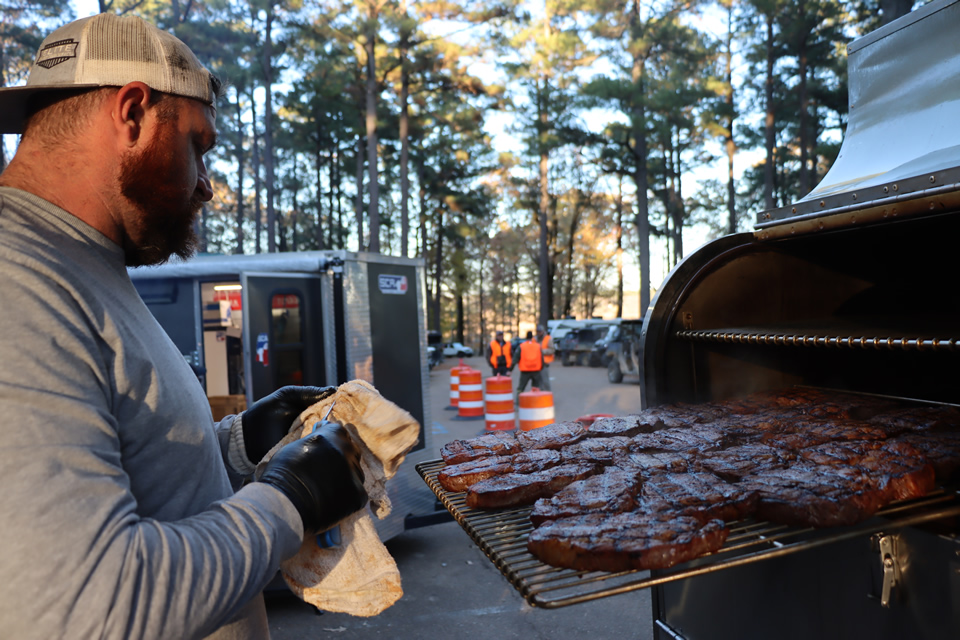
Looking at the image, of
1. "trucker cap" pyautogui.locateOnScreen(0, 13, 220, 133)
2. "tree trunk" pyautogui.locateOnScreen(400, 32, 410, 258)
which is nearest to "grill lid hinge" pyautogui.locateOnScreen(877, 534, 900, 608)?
"trucker cap" pyautogui.locateOnScreen(0, 13, 220, 133)

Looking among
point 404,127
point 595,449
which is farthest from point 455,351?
point 595,449

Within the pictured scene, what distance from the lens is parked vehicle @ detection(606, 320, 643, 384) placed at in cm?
1843

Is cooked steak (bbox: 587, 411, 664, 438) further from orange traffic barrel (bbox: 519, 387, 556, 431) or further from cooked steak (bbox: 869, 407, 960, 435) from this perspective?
orange traffic barrel (bbox: 519, 387, 556, 431)

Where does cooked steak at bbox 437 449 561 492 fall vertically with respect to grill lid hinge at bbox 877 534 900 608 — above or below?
above

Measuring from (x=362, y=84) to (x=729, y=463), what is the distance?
1001 inches

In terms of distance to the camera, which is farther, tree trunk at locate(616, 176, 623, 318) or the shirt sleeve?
tree trunk at locate(616, 176, 623, 318)

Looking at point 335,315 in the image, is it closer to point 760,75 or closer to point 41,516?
point 41,516

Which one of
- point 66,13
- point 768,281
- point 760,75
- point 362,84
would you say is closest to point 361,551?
point 768,281

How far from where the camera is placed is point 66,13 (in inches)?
763

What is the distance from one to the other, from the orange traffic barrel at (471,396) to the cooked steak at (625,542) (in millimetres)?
11130

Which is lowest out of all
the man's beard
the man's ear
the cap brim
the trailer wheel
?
the trailer wheel

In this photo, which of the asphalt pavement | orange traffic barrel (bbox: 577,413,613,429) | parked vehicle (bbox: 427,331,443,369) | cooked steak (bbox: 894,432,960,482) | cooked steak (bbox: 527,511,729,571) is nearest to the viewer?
cooked steak (bbox: 527,511,729,571)

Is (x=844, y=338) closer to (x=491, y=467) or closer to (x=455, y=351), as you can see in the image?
(x=491, y=467)

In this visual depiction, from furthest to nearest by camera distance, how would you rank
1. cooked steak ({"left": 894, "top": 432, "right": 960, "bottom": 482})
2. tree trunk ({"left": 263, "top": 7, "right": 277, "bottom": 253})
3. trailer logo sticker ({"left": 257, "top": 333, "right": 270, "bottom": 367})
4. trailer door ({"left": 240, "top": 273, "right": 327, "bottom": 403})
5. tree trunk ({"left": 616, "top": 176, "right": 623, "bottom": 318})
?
tree trunk ({"left": 616, "top": 176, "right": 623, "bottom": 318}) → tree trunk ({"left": 263, "top": 7, "right": 277, "bottom": 253}) → trailer logo sticker ({"left": 257, "top": 333, "right": 270, "bottom": 367}) → trailer door ({"left": 240, "top": 273, "right": 327, "bottom": 403}) → cooked steak ({"left": 894, "top": 432, "right": 960, "bottom": 482})
